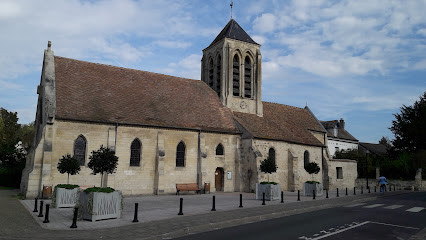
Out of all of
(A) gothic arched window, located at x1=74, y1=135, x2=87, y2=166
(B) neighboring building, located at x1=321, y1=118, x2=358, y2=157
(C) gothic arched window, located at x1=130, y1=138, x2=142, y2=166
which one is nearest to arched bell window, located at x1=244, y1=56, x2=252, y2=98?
(C) gothic arched window, located at x1=130, y1=138, x2=142, y2=166

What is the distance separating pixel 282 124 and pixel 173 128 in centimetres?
1340

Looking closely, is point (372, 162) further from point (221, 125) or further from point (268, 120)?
point (221, 125)

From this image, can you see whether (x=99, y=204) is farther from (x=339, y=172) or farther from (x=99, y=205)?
(x=339, y=172)

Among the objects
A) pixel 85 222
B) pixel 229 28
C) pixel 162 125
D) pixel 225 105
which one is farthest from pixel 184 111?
pixel 85 222

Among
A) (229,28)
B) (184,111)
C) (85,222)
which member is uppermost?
(229,28)

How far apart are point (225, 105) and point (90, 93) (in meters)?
12.8

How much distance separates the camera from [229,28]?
33188 millimetres

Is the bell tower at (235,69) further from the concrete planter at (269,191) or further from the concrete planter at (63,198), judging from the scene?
the concrete planter at (63,198)

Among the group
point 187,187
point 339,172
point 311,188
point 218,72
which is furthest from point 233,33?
point 339,172

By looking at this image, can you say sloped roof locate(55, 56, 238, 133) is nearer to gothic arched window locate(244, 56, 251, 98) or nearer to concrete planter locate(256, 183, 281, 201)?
gothic arched window locate(244, 56, 251, 98)

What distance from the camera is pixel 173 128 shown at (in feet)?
80.4

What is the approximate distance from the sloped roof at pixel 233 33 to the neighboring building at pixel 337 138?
26.0 m

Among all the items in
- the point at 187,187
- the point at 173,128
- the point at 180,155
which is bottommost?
the point at 187,187

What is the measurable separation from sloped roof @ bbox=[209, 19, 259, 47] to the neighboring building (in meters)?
26.0
